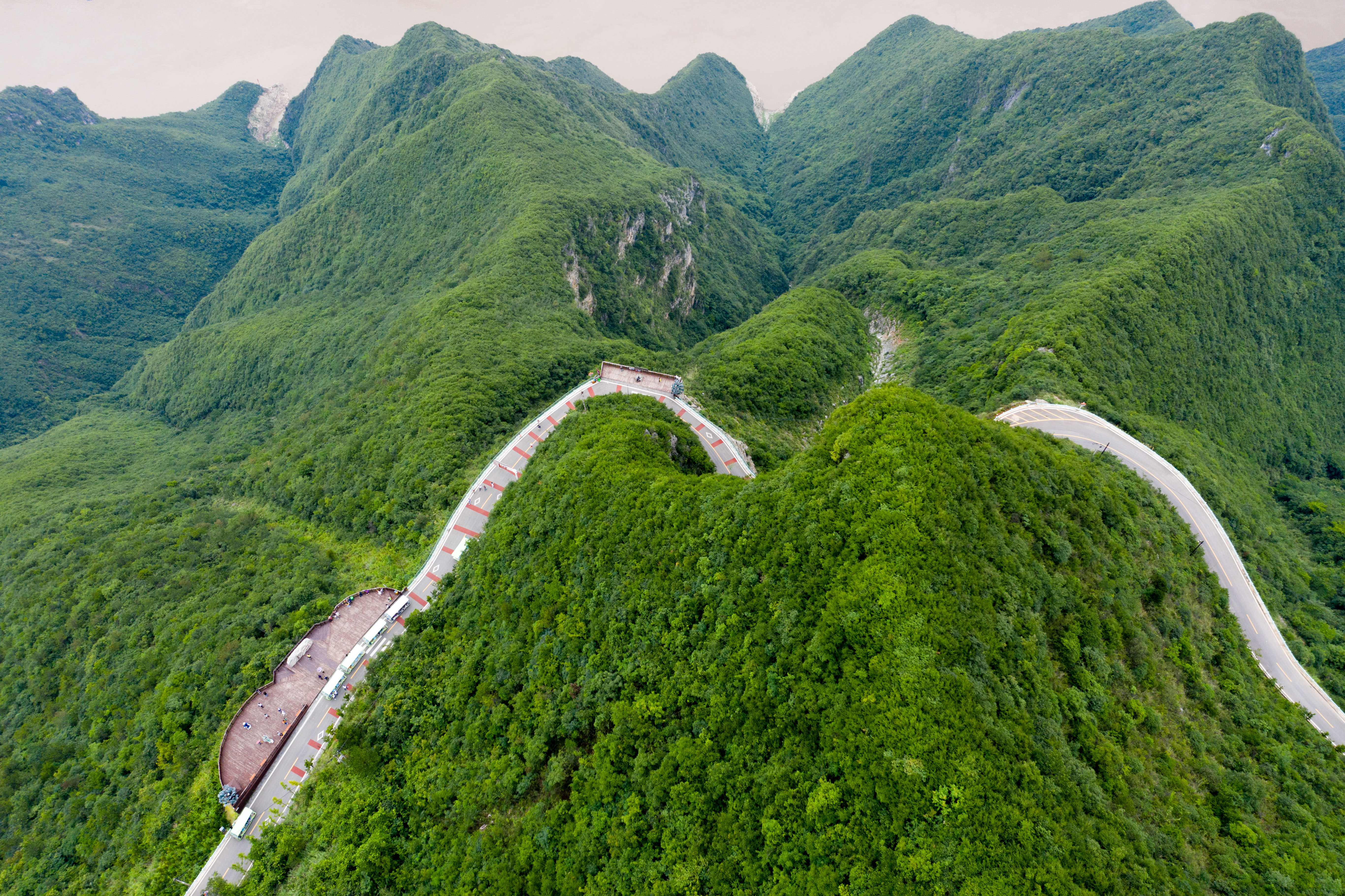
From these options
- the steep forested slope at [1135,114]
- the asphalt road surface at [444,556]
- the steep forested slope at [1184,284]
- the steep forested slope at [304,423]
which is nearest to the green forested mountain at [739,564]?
the steep forested slope at [304,423]

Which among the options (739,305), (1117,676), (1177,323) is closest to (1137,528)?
(1117,676)

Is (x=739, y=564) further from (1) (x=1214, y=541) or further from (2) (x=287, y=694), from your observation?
(1) (x=1214, y=541)

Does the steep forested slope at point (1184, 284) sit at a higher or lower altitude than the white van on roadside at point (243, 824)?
higher

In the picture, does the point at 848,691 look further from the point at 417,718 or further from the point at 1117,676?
the point at 417,718

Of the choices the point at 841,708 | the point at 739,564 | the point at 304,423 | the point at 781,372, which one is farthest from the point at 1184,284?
the point at 304,423

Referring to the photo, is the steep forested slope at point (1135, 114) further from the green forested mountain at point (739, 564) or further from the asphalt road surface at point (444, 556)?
the asphalt road surface at point (444, 556)

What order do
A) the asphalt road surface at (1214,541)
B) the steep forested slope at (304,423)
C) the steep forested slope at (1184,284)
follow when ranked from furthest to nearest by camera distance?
the steep forested slope at (1184,284)
the steep forested slope at (304,423)
the asphalt road surface at (1214,541)
